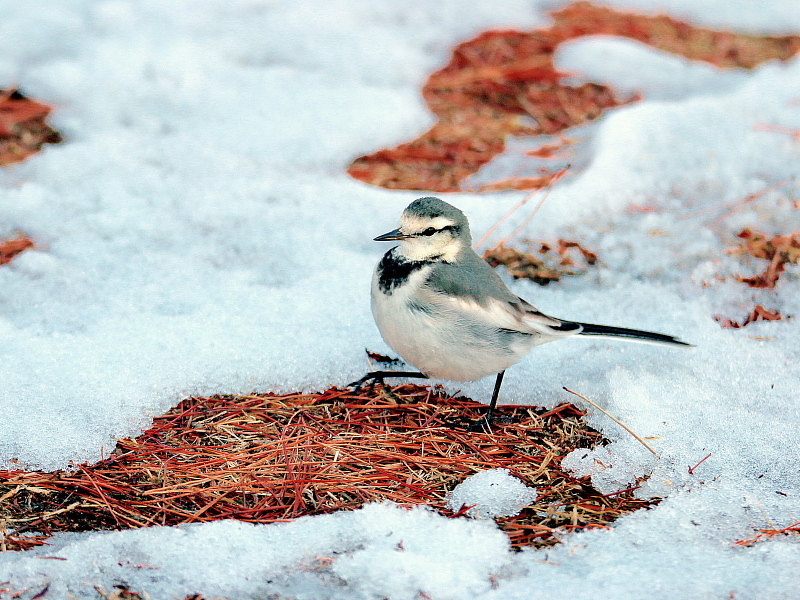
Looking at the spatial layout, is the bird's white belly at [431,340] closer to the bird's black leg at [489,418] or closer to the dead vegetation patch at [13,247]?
the bird's black leg at [489,418]

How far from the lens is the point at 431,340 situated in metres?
2.90

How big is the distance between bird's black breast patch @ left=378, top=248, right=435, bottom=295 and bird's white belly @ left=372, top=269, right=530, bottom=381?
2 centimetres

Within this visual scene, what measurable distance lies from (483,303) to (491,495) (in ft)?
2.48

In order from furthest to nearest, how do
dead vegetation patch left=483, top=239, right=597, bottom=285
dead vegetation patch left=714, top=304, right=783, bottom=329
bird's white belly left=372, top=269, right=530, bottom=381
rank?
1. dead vegetation patch left=483, top=239, right=597, bottom=285
2. dead vegetation patch left=714, top=304, right=783, bottom=329
3. bird's white belly left=372, top=269, right=530, bottom=381

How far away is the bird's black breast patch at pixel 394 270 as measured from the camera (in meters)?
2.98

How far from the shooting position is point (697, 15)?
720 cm

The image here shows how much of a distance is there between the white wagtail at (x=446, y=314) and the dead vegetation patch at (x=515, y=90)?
1.60m

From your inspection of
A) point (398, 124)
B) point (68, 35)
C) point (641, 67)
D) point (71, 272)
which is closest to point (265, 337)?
point (71, 272)

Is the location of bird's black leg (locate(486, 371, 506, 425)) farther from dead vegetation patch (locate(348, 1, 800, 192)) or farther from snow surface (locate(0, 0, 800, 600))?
dead vegetation patch (locate(348, 1, 800, 192))

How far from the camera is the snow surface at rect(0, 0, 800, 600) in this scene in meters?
2.28

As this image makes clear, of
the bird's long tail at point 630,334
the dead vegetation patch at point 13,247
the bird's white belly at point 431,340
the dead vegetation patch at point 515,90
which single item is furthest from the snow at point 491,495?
the dead vegetation patch at point 13,247

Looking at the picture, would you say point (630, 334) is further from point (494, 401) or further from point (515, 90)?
point (515, 90)

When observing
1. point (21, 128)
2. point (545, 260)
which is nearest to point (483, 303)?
point (545, 260)

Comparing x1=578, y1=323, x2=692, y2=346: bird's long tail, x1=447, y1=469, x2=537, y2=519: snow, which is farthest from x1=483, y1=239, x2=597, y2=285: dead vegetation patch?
x1=447, y1=469, x2=537, y2=519: snow
